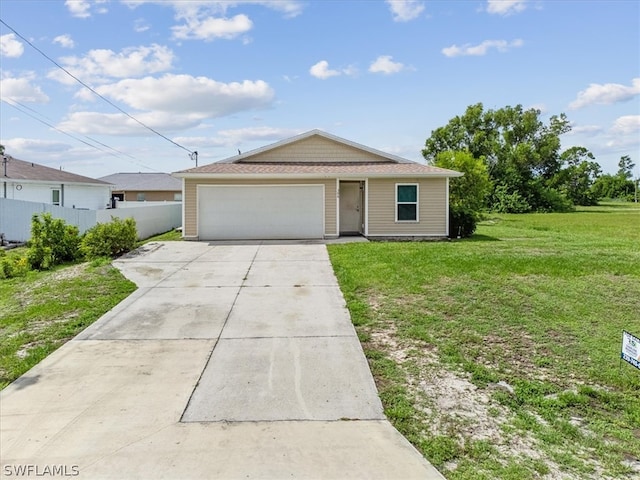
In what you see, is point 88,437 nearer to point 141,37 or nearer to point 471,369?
point 471,369

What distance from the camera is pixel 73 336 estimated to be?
18.4 ft

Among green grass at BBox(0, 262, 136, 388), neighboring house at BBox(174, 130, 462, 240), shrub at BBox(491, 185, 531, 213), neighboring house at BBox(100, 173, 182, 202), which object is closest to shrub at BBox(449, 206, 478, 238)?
neighboring house at BBox(174, 130, 462, 240)

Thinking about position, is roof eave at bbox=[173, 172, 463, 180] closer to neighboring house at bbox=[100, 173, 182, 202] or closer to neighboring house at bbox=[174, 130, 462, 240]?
neighboring house at bbox=[174, 130, 462, 240]

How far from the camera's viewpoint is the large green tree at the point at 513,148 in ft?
146

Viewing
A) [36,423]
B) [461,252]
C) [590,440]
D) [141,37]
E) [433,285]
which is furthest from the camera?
[141,37]

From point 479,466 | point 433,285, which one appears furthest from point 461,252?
point 479,466

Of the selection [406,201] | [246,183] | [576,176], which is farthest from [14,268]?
[576,176]

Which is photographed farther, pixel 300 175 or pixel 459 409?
pixel 300 175

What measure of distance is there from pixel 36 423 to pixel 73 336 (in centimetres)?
228

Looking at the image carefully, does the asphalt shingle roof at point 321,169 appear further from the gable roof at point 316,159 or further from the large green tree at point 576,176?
the large green tree at point 576,176

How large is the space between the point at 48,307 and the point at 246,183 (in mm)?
9294

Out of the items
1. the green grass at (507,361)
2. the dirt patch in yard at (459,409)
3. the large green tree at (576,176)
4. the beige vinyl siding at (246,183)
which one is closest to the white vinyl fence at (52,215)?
the beige vinyl siding at (246,183)

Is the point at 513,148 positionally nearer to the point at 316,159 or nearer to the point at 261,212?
the point at 316,159

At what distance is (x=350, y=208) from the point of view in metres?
17.3
